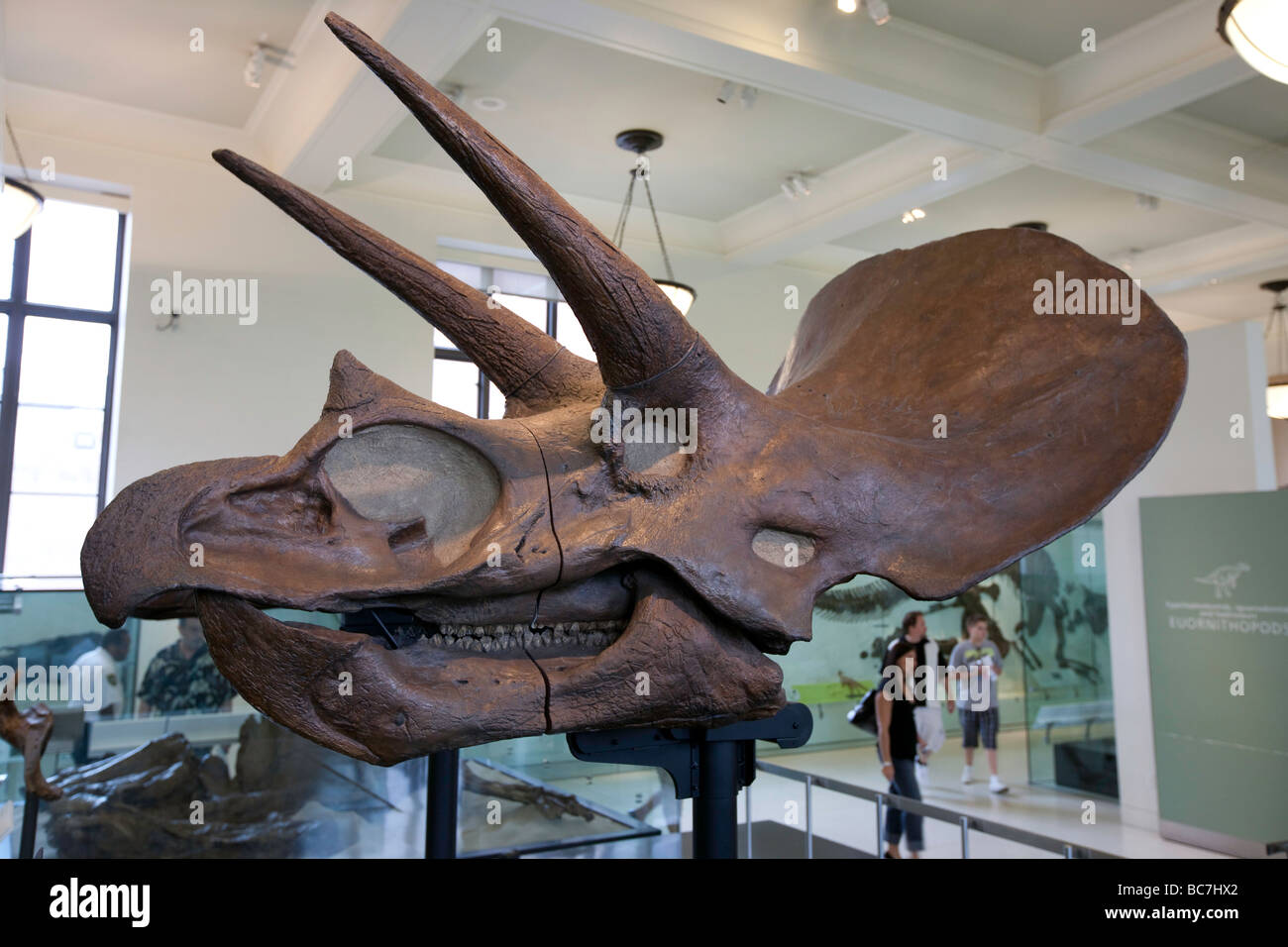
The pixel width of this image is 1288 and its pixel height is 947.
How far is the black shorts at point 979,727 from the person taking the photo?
27.1ft

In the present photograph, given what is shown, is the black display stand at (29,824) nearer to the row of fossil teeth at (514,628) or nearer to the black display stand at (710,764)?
the black display stand at (710,764)

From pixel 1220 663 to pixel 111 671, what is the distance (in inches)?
266

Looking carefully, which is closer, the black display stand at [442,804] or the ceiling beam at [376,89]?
the black display stand at [442,804]

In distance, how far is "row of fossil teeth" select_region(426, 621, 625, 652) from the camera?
1326 millimetres

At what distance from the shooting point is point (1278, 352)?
1433cm

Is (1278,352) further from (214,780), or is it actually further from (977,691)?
(214,780)

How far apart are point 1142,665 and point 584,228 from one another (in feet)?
23.9

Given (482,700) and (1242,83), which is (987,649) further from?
(482,700)

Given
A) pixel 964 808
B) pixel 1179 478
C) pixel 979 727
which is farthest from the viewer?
pixel 979 727

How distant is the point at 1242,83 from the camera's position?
7297 mm

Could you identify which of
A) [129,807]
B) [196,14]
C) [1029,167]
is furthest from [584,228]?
[1029,167]

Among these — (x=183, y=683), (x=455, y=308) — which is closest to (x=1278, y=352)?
(x=183, y=683)

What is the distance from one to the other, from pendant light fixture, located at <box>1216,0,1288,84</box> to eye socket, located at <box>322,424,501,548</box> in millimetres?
4522

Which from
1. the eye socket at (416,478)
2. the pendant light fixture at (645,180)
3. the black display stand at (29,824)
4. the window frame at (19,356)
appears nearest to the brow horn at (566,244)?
the eye socket at (416,478)
